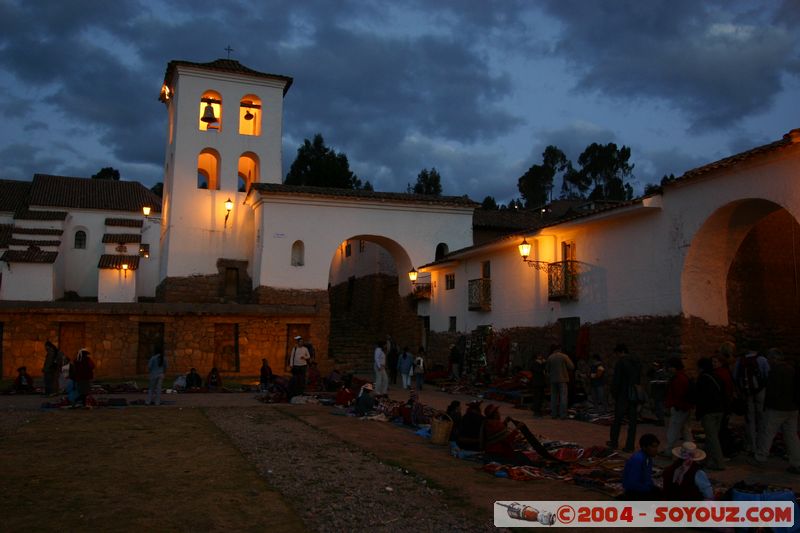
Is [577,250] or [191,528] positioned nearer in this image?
[191,528]

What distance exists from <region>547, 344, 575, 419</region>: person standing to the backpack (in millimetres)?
4258

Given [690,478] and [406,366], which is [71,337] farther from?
[690,478]

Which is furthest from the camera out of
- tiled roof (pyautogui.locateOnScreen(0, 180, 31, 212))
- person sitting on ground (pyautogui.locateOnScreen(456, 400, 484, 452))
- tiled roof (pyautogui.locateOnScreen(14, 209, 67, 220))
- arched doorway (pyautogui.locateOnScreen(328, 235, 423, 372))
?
tiled roof (pyautogui.locateOnScreen(0, 180, 31, 212))

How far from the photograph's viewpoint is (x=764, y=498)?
6.38 m

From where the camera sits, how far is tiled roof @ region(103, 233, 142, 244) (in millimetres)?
37781

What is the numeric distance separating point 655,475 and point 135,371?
20151mm

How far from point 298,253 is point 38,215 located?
18183mm

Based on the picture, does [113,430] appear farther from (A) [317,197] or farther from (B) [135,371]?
(A) [317,197]

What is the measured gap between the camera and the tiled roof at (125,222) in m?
39.8

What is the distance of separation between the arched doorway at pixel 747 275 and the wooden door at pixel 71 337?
19.9m

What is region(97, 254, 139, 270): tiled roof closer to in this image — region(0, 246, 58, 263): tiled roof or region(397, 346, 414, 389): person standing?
region(0, 246, 58, 263): tiled roof

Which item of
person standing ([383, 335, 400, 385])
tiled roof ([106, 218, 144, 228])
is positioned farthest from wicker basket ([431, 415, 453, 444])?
tiled roof ([106, 218, 144, 228])

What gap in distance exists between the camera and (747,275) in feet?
50.7

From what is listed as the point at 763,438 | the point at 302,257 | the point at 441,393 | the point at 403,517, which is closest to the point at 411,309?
the point at 302,257
